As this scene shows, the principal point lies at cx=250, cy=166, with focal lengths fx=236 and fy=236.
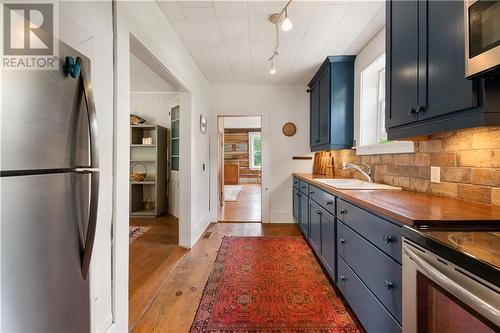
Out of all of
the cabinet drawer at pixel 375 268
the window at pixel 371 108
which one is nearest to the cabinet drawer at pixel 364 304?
the cabinet drawer at pixel 375 268

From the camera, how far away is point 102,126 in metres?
1.38

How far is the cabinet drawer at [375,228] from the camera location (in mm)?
1152

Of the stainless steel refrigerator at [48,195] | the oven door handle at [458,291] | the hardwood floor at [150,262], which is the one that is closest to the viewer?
the oven door handle at [458,291]

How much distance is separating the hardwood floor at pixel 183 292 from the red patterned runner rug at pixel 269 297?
0.27 feet

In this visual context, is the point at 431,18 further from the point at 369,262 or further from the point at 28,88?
the point at 28,88

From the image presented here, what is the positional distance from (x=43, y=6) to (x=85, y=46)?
0.22 metres

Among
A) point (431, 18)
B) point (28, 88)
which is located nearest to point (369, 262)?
point (431, 18)

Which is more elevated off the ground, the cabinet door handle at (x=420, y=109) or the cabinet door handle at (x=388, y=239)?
the cabinet door handle at (x=420, y=109)

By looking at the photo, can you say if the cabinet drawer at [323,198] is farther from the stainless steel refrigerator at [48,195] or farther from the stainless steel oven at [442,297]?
the stainless steel refrigerator at [48,195]

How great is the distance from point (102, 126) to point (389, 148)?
92.9 inches

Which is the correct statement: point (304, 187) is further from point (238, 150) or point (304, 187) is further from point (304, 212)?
point (238, 150)

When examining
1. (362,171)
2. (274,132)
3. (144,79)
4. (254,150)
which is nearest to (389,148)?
(362,171)

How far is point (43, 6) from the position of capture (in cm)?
98

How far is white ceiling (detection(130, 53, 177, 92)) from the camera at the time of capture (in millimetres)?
3337
